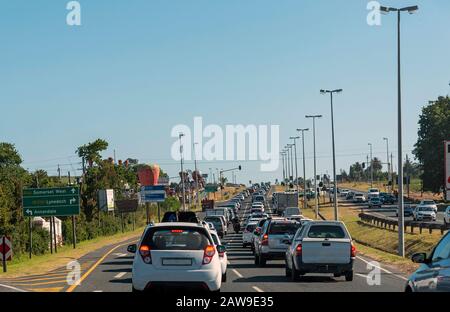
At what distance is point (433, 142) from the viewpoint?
4695 inches

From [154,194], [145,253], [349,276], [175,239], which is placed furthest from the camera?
[154,194]

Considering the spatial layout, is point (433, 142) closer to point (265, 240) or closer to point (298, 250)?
point (265, 240)

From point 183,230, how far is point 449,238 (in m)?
6.13

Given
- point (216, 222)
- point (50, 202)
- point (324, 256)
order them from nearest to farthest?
point (324, 256), point (216, 222), point (50, 202)

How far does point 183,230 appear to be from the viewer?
1700 cm

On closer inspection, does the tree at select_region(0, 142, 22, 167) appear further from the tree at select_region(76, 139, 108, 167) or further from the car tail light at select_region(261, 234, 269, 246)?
the car tail light at select_region(261, 234, 269, 246)

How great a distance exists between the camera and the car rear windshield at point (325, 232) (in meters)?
25.0

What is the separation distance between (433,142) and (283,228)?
9064 centimetres

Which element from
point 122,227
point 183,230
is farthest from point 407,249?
point 122,227

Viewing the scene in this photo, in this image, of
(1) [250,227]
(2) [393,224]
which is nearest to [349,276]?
(1) [250,227]

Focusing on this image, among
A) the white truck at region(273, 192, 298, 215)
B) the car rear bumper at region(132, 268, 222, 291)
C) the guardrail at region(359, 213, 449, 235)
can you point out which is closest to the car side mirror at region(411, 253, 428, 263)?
the car rear bumper at region(132, 268, 222, 291)

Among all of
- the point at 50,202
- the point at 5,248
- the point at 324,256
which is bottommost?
the point at 5,248

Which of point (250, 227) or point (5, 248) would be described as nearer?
point (5, 248)

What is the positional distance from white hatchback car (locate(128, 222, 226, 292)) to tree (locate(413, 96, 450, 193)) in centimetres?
9881
